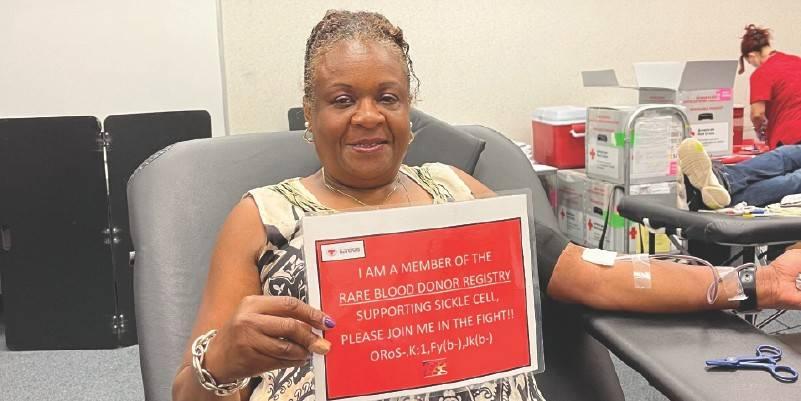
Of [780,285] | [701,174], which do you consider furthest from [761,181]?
[780,285]

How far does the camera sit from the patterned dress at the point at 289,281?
103 cm

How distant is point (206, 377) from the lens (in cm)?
83

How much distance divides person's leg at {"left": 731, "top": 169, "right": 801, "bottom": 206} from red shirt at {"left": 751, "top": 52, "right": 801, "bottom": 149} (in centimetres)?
151

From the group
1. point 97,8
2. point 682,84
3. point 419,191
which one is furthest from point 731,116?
point 97,8

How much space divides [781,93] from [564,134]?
3.85 feet

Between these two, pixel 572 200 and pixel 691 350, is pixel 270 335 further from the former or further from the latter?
pixel 572 200

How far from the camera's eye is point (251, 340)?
0.76 m

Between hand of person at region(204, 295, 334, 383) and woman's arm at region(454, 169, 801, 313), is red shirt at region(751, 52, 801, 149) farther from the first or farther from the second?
hand of person at region(204, 295, 334, 383)

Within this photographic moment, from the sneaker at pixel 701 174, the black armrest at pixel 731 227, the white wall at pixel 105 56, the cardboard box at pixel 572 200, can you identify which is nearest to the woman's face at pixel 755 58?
the cardboard box at pixel 572 200

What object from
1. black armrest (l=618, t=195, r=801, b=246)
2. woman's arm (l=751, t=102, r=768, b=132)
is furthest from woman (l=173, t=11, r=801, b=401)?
woman's arm (l=751, t=102, r=768, b=132)

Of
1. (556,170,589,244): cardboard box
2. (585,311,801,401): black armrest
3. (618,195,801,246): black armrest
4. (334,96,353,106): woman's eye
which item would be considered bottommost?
(556,170,589,244): cardboard box

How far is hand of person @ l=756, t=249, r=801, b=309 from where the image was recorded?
112cm

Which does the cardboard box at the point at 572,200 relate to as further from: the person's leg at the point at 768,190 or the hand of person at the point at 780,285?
the hand of person at the point at 780,285

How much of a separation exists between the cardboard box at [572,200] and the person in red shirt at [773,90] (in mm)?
1094
